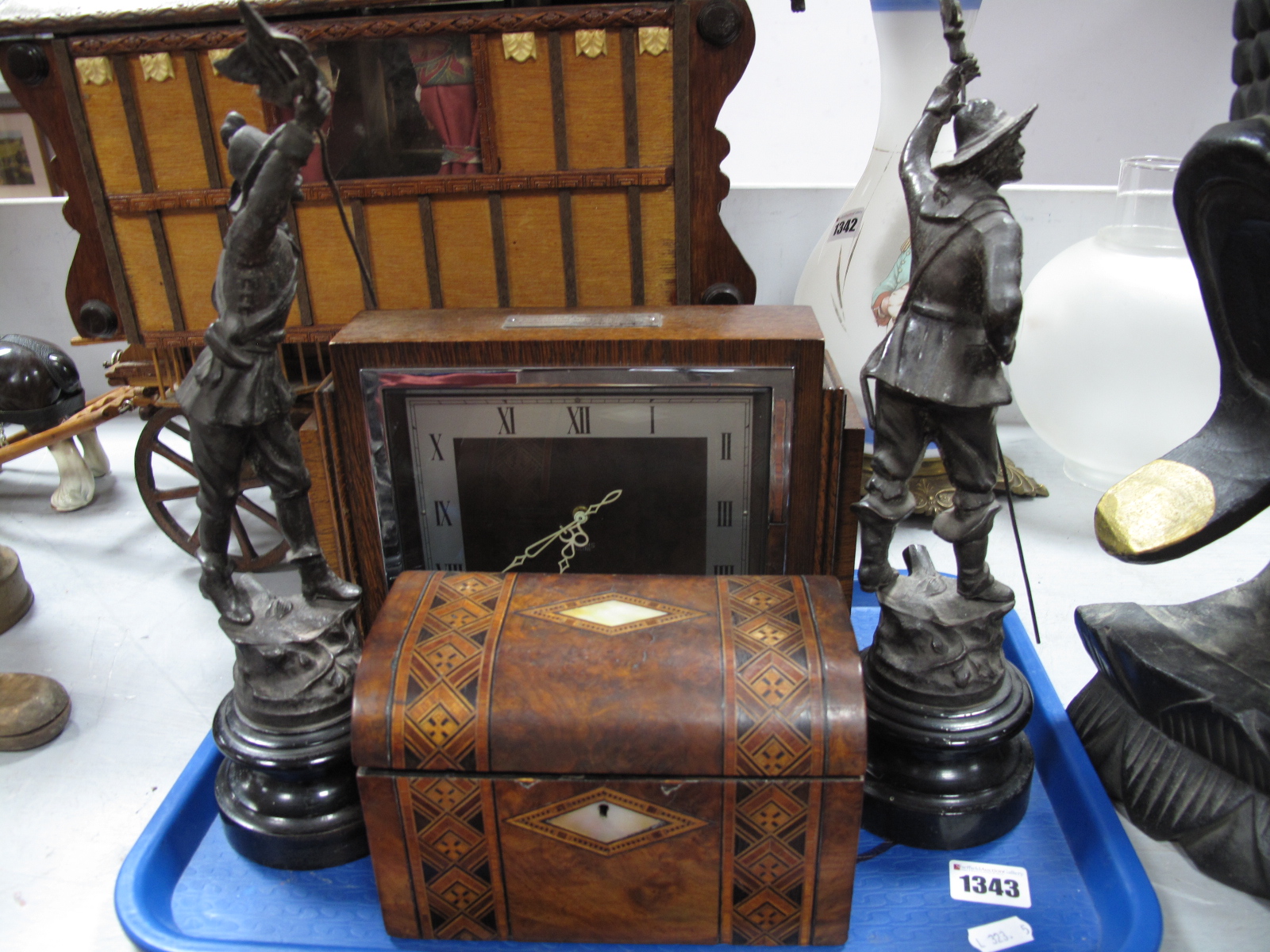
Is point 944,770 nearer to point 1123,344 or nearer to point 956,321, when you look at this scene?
point 956,321

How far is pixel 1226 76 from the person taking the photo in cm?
224

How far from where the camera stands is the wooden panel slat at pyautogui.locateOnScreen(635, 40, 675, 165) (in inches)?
51.9

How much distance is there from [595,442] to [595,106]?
0.50 meters

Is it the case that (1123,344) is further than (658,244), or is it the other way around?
(1123,344)

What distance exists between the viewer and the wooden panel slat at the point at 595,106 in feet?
4.33

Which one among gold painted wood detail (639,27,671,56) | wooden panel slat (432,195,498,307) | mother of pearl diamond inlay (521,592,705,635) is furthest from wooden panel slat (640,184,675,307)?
mother of pearl diamond inlay (521,592,705,635)

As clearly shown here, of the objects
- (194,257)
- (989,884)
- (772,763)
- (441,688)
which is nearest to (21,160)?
(194,257)

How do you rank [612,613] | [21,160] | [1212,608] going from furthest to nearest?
[21,160] → [1212,608] → [612,613]

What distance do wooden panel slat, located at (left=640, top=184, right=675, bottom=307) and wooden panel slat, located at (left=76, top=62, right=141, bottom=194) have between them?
75 cm

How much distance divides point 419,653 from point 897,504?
49 centimetres

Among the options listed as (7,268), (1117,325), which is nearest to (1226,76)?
(1117,325)

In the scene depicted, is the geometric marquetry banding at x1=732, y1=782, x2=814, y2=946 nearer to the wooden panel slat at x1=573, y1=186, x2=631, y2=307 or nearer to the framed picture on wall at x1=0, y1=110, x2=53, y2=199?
the wooden panel slat at x1=573, y1=186, x2=631, y2=307

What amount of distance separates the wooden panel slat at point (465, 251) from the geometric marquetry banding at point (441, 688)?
2.10ft

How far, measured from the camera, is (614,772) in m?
0.85
